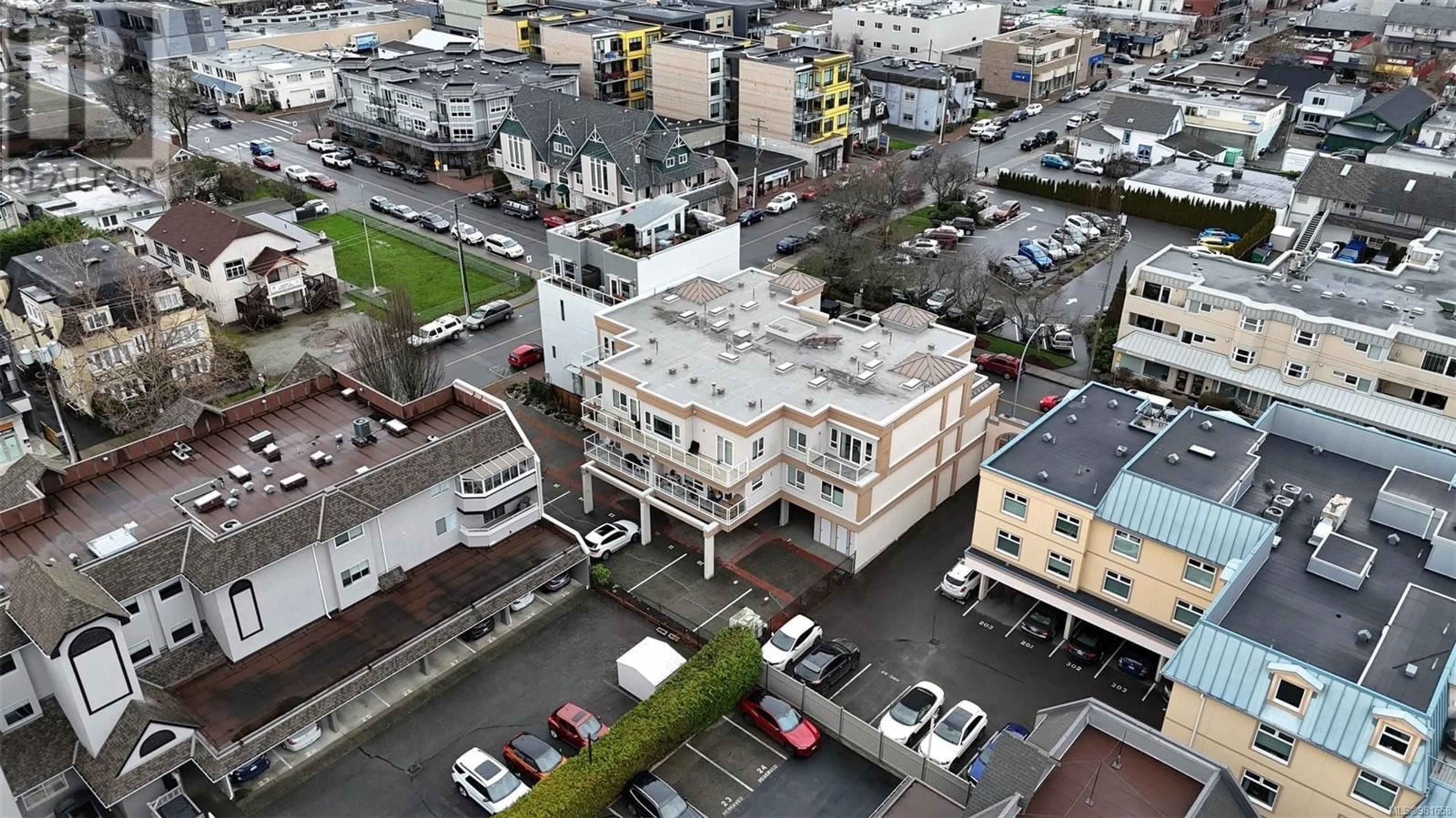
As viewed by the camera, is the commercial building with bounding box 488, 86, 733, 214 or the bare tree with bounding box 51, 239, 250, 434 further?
the commercial building with bounding box 488, 86, 733, 214

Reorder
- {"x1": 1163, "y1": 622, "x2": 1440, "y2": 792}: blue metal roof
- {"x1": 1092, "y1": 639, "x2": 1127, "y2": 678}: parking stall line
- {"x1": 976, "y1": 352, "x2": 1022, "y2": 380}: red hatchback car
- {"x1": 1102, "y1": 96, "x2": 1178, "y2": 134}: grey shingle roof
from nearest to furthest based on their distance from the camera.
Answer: {"x1": 1163, "y1": 622, "x2": 1440, "y2": 792}: blue metal roof < {"x1": 1092, "y1": 639, "x2": 1127, "y2": 678}: parking stall line < {"x1": 976, "y1": 352, "x2": 1022, "y2": 380}: red hatchback car < {"x1": 1102, "y1": 96, "x2": 1178, "y2": 134}: grey shingle roof

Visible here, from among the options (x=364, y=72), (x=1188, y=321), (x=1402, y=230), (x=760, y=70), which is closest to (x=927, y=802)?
(x=1188, y=321)

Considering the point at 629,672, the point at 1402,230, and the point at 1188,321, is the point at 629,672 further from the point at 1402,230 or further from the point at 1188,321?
the point at 1402,230

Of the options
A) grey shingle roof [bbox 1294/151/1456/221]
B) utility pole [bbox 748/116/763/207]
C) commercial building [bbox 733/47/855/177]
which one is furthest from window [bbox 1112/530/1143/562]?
commercial building [bbox 733/47/855/177]

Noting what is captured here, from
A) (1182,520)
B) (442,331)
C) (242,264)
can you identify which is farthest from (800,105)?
(1182,520)

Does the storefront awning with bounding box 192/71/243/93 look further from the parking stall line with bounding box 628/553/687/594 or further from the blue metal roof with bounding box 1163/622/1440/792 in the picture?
the blue metal roof with bounding box 1163/622/1440/792

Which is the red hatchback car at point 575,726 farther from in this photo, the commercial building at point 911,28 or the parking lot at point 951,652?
the commercial building at point 911,28

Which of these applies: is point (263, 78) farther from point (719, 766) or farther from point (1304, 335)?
point (1304, 335)
